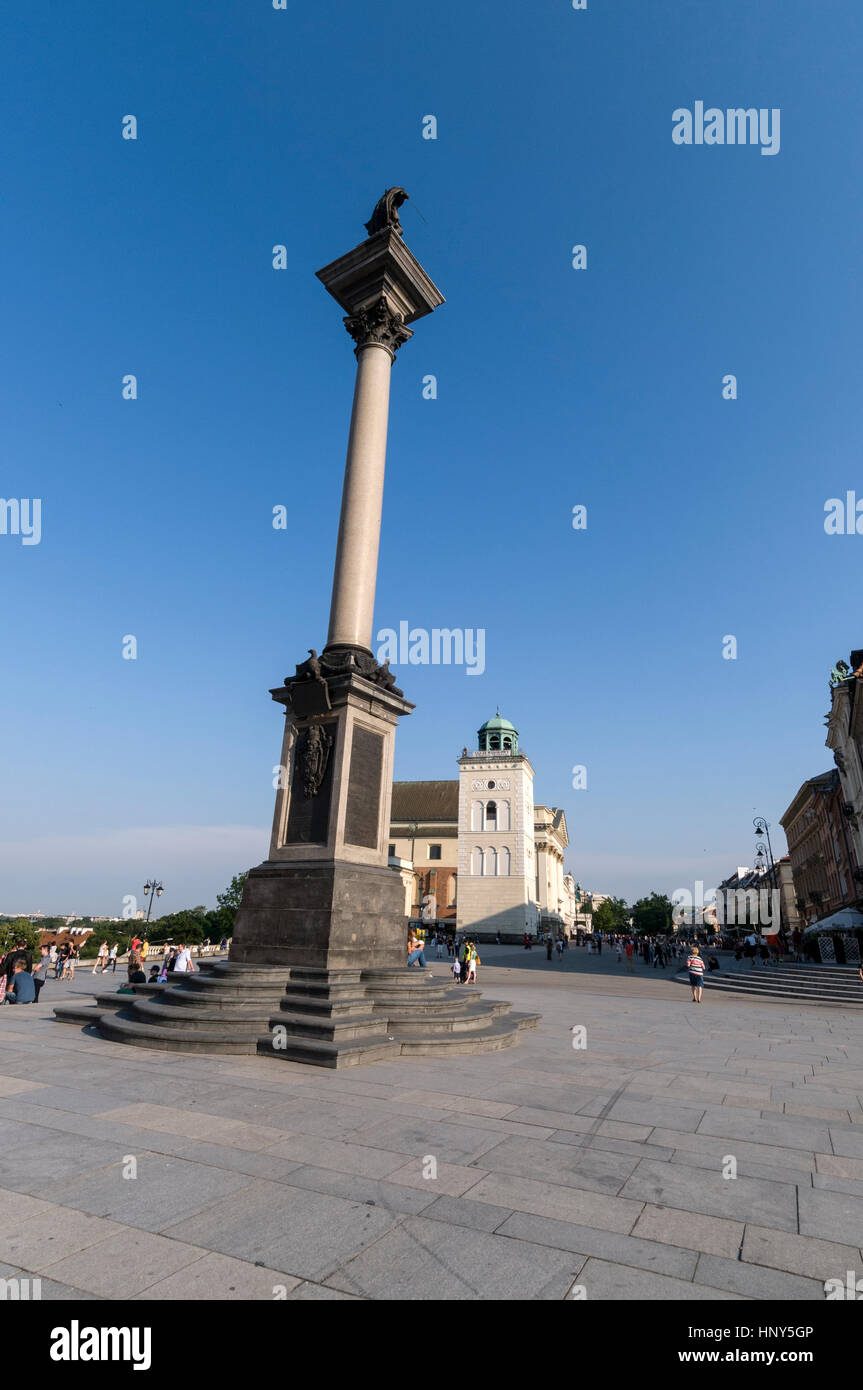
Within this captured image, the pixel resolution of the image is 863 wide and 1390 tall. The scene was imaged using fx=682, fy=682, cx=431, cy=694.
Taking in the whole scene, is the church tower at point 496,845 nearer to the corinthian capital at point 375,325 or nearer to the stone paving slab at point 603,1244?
the corinthian capital at point 375,325

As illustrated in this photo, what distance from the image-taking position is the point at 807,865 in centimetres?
7212

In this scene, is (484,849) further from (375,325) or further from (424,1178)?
(424,1178)

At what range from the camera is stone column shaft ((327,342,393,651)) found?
50.3 ft

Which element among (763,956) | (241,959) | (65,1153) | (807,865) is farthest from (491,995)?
(807,865)

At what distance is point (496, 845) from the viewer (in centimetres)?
7800

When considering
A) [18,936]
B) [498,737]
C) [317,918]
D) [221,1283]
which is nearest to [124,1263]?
[221,1283]

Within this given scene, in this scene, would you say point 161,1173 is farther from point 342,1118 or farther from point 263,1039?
→ point 263,1039

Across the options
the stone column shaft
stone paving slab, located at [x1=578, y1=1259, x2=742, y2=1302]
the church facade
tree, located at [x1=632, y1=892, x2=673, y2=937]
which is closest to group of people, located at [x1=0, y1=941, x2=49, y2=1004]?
the stone column shaft

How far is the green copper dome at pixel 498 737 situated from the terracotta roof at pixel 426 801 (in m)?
11.2

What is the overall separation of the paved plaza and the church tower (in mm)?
67892

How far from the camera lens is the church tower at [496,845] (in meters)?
75.5

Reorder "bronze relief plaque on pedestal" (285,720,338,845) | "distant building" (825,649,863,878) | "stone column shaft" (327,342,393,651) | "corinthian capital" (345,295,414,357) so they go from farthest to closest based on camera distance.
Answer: "distant building" (825,649,863,878) < "corinthian capital" (345,295,414,357) < "stone column shaft" (327,342,393,651) < "bronze relief plaque on pedestal" (285,720,338,845)

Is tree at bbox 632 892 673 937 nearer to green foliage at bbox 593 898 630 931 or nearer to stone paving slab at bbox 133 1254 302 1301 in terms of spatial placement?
green foliage at bbox 593 898 630 931
